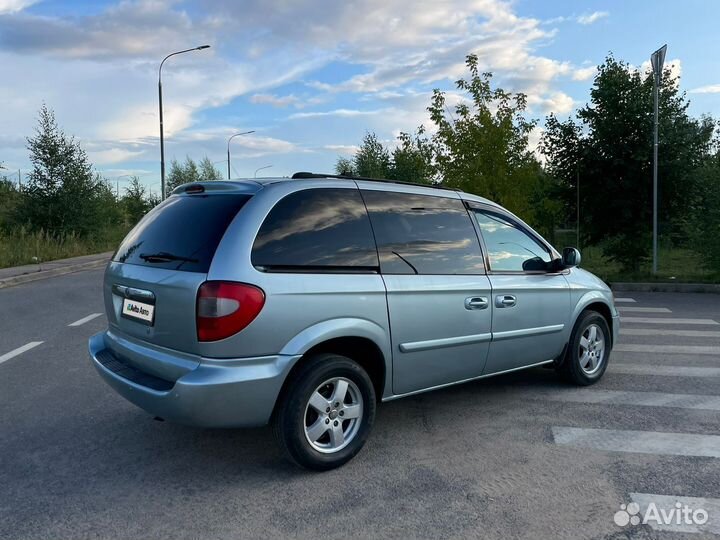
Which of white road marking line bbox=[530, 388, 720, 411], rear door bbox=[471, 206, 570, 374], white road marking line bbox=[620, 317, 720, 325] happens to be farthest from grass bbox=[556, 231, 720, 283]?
rear door bbox=[471, 206, 570, 374]

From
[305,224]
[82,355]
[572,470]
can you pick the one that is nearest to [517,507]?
[572,470]

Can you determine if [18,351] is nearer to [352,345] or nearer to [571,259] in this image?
[352,345]

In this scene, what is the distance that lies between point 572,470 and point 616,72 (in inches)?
547

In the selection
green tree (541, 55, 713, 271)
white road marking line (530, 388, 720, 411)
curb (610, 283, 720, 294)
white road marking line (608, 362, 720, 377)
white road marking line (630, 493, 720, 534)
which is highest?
green tree (541, 55, 713, 271)

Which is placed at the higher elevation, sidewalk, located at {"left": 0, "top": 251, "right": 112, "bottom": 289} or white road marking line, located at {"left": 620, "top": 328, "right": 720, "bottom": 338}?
sidewalk, located at {"left": 0, "top": 251, "right": 112, "bottom": 289}

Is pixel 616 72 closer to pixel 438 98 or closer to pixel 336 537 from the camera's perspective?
pixel 438 98

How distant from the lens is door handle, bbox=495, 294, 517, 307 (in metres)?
4.56

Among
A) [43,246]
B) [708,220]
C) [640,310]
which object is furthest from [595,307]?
[43,246]

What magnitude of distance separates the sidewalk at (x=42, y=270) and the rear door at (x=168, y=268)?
11613 mm

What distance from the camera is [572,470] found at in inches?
143

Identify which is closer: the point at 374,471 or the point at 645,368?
the point at 374,471

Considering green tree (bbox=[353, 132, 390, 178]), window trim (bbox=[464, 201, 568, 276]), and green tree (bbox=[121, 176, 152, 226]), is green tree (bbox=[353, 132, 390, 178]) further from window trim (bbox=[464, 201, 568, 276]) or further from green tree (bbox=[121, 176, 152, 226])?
window trim (bbox=[464, 201, 568, 276])

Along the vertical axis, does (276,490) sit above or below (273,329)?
below

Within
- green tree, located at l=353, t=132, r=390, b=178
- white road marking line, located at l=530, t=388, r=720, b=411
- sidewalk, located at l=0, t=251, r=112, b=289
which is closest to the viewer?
white road marking line, located at l=530, t=388, r=720, b=411
